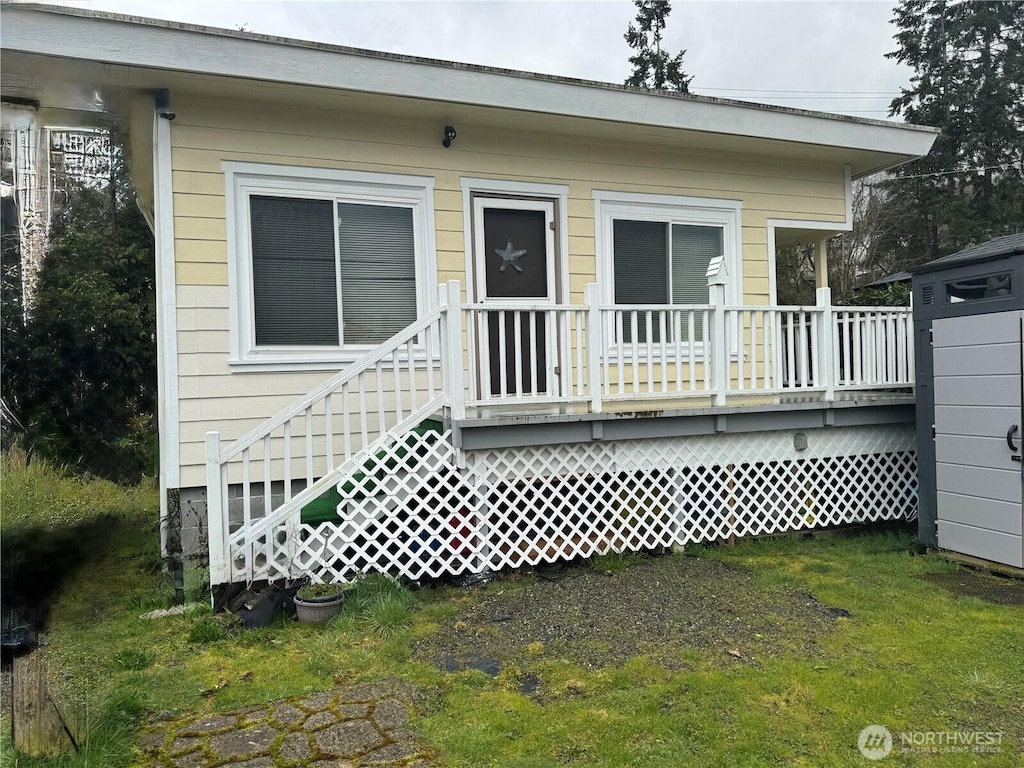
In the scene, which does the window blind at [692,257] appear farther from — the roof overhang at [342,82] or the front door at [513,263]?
the front door at [513,263]

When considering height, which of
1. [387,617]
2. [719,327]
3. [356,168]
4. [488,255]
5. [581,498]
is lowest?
[387,617]

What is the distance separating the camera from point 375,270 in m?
5.74

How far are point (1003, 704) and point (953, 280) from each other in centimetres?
335

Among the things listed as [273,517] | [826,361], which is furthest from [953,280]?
[273,517]

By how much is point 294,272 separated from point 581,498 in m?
2.90

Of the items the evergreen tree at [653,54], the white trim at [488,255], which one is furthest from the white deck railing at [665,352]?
the evergreen tree at [653,54]

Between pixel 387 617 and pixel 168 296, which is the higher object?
pixel 168 296

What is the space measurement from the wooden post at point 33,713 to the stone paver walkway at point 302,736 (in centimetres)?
36

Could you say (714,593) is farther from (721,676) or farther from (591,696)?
(591,696)

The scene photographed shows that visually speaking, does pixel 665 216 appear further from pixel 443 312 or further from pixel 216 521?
pixel 216 521

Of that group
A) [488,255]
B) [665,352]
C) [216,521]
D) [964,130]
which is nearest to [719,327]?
[665,352]

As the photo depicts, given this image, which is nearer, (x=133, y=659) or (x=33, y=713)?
(x=33, y=713)

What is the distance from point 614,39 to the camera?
26953mm

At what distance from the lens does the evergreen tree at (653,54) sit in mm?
25656
